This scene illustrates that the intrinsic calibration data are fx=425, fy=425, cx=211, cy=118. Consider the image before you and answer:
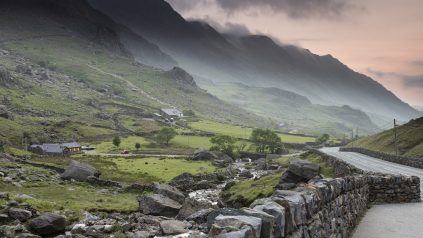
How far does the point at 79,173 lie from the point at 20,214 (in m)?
49.7

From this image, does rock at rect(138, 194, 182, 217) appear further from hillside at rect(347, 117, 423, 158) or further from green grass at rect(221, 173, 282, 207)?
hillside at rect(347, 117, 423, 158)

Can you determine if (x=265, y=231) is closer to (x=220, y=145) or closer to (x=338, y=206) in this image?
(x=338, y=206)

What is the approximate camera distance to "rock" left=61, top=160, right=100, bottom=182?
96575 millimetres

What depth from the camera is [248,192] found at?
76.4m

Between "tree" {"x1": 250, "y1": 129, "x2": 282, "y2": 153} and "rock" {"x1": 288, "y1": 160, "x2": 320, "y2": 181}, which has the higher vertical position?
"tree" {"x1": 250, "y1": 129, "x2": 282, "y2": 153}

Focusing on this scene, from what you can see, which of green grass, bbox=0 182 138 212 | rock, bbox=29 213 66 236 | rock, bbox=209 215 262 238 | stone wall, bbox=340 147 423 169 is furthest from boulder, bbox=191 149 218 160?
rock, bbox=209 215 262 238

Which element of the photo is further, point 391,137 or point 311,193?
point 391,137

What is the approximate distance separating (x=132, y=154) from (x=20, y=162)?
163 feet

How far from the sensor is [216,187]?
99.8 m

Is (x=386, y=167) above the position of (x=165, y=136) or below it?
below

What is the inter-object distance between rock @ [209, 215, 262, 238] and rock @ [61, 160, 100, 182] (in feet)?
303

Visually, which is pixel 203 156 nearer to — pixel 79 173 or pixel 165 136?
pixel 165 136

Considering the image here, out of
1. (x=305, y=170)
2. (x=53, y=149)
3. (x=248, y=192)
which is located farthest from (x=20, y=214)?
(x=53, y=149)

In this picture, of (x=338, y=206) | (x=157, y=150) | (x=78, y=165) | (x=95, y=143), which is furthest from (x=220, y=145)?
(x=338, y=206)
